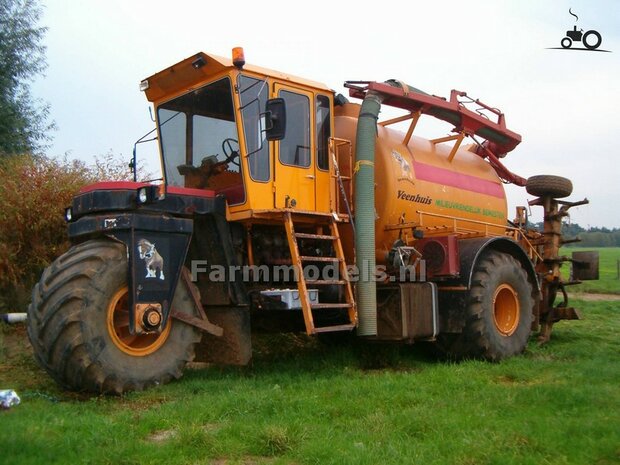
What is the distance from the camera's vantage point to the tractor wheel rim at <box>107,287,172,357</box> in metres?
5.64

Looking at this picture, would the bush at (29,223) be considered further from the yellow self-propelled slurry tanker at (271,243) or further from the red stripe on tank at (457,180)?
the red stripe on tank at (457,180)

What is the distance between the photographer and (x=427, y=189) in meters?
8.34

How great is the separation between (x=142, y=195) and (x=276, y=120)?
4.81 ft

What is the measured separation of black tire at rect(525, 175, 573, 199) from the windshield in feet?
17.7

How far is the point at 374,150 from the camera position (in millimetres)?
7473

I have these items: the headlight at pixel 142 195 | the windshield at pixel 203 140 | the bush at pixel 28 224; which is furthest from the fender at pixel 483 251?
the bush at pixel 28 224

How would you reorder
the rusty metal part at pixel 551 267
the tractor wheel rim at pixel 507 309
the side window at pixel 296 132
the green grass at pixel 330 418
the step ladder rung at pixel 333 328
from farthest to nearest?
the rusty metal part at pixel 551 267
the tractor wheel rim at pixel 507 309
the side window at pixel 296 132
the step ladder rung at pixel 333 328
the green grass at pixel 330 418

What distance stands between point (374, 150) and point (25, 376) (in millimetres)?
4466

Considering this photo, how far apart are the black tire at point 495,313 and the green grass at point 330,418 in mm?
608

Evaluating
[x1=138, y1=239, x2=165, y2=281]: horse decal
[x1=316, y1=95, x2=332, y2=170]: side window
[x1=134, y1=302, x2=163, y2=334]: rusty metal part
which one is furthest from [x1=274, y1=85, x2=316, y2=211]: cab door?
[x1=134, y1=302, x2=163, y2=334]: rusty metal part

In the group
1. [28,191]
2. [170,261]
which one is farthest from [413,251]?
[28,191]

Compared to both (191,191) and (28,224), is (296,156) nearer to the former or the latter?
(191,191)

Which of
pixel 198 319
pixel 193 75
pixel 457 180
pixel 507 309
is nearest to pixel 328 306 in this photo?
pixel 198 319

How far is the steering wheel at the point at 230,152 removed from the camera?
6.72 metres
